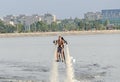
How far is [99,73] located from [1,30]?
5899 inches

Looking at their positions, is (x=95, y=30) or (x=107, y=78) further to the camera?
(x=95, y=30)

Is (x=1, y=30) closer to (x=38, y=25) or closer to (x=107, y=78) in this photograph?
(x=38, y=25)

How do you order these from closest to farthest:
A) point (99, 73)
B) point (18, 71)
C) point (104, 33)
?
point (99, 73) → point (18, 71) → point (104, 33)

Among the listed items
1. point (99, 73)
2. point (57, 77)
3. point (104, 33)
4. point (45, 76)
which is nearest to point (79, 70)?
point (99, 73)

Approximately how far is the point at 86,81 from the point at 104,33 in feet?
483

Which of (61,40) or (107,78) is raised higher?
(61,40)

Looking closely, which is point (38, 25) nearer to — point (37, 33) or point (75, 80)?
point (37, 33)

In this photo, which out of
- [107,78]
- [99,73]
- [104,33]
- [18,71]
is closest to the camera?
[107,78]

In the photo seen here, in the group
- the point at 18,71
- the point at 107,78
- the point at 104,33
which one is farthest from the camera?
the point at 104,33

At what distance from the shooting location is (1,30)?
177 meters

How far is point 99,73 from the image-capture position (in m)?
29.5

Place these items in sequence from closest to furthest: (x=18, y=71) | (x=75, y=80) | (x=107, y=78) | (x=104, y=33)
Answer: (x=75, y=80)
(x=107, y=78)
(x=18, y=71)
(x=104, y=33)

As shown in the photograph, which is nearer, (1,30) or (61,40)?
(61,40)

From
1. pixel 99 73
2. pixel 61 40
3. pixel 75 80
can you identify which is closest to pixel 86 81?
pixel 75 80
